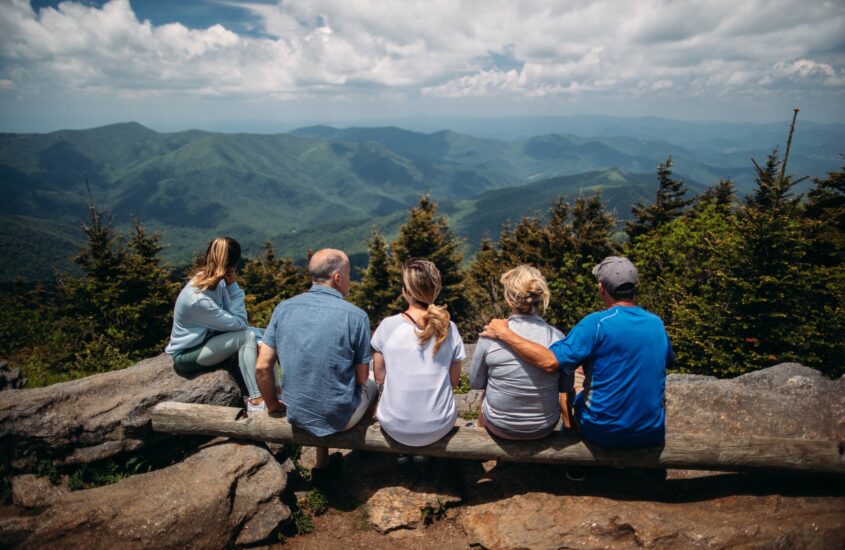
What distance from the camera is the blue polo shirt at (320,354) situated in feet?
13.9

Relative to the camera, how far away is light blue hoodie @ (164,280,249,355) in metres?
5.12

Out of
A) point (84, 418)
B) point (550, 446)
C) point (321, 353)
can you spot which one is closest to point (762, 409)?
point (550, 446)

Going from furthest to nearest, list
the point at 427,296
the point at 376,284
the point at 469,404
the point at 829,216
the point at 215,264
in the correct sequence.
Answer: the point at 376,284, the point at 829,216, the point at 469,404, the point at 215,264, the point at 427,296

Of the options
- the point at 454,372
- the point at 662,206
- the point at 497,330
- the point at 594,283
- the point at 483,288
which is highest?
the point at 662,206

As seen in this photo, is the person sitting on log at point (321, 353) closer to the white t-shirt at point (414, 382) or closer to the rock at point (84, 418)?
the white t-shirt at point (414, 382)

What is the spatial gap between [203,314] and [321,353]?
1987 mm

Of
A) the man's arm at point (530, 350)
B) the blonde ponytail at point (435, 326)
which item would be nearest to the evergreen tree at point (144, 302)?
the blonde ponytail at point (435, 326)

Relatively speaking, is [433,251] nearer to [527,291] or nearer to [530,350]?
[527,291]

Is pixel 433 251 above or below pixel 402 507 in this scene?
above

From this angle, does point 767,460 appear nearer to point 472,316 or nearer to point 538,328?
point 538,328

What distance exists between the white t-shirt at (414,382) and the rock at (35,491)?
389cm

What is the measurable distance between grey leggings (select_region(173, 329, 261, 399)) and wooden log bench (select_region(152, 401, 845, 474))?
0.68 m

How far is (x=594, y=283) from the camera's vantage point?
546 inches

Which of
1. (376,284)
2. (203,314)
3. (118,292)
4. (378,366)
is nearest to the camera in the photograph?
(378,366)
